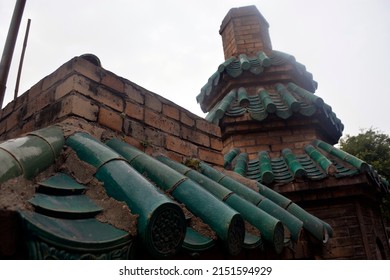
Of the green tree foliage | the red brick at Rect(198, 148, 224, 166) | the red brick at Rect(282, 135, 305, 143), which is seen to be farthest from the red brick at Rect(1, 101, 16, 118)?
the green tree foliage

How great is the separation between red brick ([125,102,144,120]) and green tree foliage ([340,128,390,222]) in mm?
15632

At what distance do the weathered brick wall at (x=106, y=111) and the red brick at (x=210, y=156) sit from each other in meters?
0.01

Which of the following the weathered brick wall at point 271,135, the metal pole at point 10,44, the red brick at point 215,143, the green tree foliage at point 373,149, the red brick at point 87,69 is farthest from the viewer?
the green tree foliage at point 373,149

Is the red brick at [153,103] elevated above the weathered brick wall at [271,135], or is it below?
below

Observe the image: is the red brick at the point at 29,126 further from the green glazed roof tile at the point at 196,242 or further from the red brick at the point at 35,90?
the green glazed roof tile at the point at 196,242

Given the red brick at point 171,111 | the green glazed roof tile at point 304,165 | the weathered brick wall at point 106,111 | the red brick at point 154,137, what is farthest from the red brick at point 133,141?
the green glazed roof tile at point 304,165

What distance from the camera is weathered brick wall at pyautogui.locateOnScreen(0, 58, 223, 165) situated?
195cm

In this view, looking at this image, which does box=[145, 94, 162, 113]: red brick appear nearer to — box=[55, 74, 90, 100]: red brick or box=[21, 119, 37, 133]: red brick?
box=[55, 74, 90, 100]: red brick

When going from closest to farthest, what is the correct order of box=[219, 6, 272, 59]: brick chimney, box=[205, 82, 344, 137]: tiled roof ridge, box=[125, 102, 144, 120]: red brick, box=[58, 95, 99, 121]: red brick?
box=[58, 95, 99, 121]: red brick → box=[125, 102, 144, 120]: red brick → box=[205, 82, 344, 137]: tiled roof ridge → box=[219, 6, 272, 59]: brick chimney

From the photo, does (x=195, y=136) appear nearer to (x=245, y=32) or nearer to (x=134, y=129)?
(x=134, y=129)

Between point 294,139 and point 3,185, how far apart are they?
5.13m

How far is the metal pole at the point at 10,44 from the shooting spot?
3314 millimetres

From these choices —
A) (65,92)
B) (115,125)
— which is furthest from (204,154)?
(65,92)
